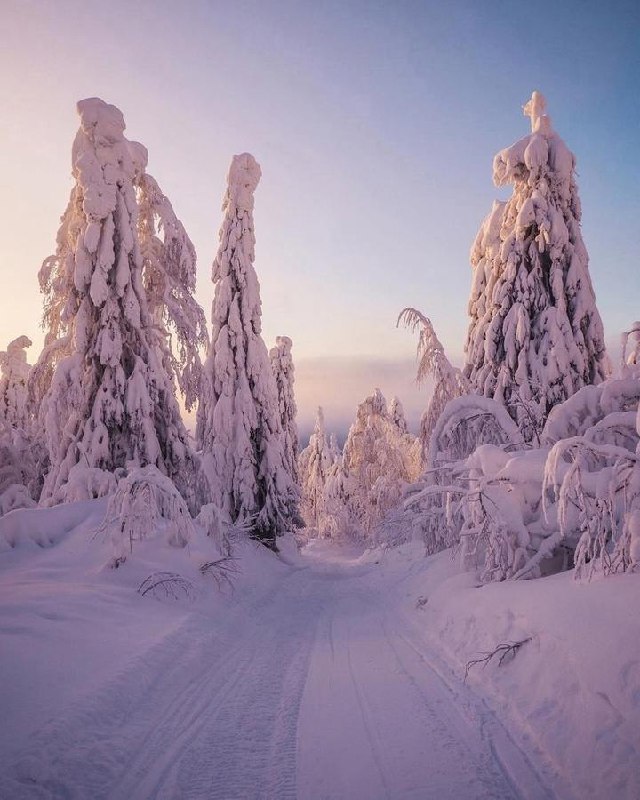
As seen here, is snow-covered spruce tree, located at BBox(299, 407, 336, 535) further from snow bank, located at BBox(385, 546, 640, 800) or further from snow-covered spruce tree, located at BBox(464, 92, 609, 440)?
snow bank, located at BBox(385, 546, 640, 800)

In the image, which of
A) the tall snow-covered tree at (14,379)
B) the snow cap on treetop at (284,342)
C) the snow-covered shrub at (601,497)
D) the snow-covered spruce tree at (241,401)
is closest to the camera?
the snow-covered shrub at (601,497)

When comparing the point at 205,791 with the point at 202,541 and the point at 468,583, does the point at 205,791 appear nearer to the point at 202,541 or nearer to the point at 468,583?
the point at 468,583

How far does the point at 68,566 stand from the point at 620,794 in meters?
7.85

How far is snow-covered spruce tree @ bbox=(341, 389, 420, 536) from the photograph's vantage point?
26.6 meters

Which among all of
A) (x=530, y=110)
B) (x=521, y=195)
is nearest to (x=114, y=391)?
(x=521, y=195)

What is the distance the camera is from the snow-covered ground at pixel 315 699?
3.18m

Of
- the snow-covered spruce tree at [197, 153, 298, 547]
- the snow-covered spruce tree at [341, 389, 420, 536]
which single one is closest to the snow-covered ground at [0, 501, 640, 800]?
the snow-covered spruce tree at [197, 153, 298, 547]

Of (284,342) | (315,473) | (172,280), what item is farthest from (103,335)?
(315,473)

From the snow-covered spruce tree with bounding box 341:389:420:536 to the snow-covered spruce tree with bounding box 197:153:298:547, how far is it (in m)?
9.69

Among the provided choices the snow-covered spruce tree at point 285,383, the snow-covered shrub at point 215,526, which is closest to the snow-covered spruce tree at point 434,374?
the snow-covered shrub at point 215,526

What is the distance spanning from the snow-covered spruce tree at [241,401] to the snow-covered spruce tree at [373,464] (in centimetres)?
969

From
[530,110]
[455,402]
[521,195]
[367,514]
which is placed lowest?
[367,514]

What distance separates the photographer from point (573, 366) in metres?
13.2

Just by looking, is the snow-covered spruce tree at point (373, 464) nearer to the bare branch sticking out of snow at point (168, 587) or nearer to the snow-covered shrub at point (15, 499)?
the snow-covered shrub at point (15, 499)
